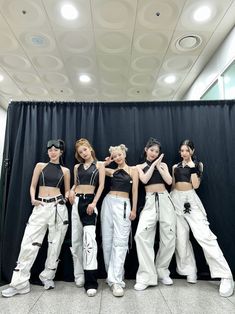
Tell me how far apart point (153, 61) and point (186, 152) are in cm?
273

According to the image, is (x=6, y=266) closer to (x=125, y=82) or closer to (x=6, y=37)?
(x=6, y=37)

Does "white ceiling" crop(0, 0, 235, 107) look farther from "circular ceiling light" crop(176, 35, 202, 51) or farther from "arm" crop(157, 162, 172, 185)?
"arm" crop(157, 162, 172, 185)

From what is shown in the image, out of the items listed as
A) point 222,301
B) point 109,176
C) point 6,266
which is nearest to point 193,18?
point 109,176

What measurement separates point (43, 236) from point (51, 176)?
662 millimetres

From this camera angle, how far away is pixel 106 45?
4.32 m

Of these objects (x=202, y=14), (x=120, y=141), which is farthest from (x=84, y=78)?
(x=120, y=141)

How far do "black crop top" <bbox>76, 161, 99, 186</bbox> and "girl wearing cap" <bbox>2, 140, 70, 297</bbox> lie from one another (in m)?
0.18

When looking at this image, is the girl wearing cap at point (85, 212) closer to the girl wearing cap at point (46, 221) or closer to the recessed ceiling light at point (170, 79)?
the girl wearing cap at point (46, 221)

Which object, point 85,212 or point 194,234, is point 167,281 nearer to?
point 194,234

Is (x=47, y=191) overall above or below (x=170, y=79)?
below

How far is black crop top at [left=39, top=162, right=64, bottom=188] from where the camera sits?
273 cm

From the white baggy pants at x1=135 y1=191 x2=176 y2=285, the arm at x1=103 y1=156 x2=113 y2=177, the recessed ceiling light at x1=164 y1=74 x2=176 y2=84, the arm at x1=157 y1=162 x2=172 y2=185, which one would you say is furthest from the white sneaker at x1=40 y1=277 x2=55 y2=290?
the recessed ceiling light at x1=164 y1=74 x2=176 y2=84

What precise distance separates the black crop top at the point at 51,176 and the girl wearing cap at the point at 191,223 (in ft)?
4.46

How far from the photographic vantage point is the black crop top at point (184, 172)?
Result: 279 cm
